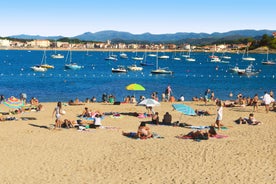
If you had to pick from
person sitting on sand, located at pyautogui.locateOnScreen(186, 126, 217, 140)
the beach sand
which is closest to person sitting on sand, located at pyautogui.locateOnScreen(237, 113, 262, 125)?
the beach sand

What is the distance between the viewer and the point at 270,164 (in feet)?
49.9

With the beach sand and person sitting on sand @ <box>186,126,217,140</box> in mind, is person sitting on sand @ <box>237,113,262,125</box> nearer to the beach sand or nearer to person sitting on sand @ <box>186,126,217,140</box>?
the beach sand

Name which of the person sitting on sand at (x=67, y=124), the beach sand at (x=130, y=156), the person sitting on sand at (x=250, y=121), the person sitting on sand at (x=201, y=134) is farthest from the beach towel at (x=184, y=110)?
the person sitting on sand at (x=67, y=124)

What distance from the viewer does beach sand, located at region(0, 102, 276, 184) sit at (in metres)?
13.7

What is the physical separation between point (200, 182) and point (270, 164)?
3598 mm

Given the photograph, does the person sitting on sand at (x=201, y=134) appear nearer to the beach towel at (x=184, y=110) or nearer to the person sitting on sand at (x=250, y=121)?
the beach towel at (x=184, y=110)

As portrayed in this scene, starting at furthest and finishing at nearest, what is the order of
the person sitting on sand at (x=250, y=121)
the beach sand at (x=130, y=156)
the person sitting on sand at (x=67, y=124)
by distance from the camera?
the person sitting on sand at (x=250, y=121) < the person sitting on sand at (x=67, y=124) < the beach sand at (x=130, y=156)

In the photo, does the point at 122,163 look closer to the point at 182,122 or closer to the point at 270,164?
the point at 270,164

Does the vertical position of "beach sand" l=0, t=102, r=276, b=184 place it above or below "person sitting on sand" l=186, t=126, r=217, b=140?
below

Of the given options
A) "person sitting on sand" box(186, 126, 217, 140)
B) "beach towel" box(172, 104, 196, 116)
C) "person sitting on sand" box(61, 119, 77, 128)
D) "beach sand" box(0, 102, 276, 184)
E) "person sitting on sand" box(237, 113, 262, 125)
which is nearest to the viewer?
"beach sand" box(0, 102, 276, 184)

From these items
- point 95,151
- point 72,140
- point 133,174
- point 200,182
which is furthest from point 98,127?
point 200,182

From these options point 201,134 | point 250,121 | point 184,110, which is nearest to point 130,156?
point 201,134

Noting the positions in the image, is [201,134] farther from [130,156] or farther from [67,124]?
[67,124]

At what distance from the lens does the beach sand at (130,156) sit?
1373 centimetres
